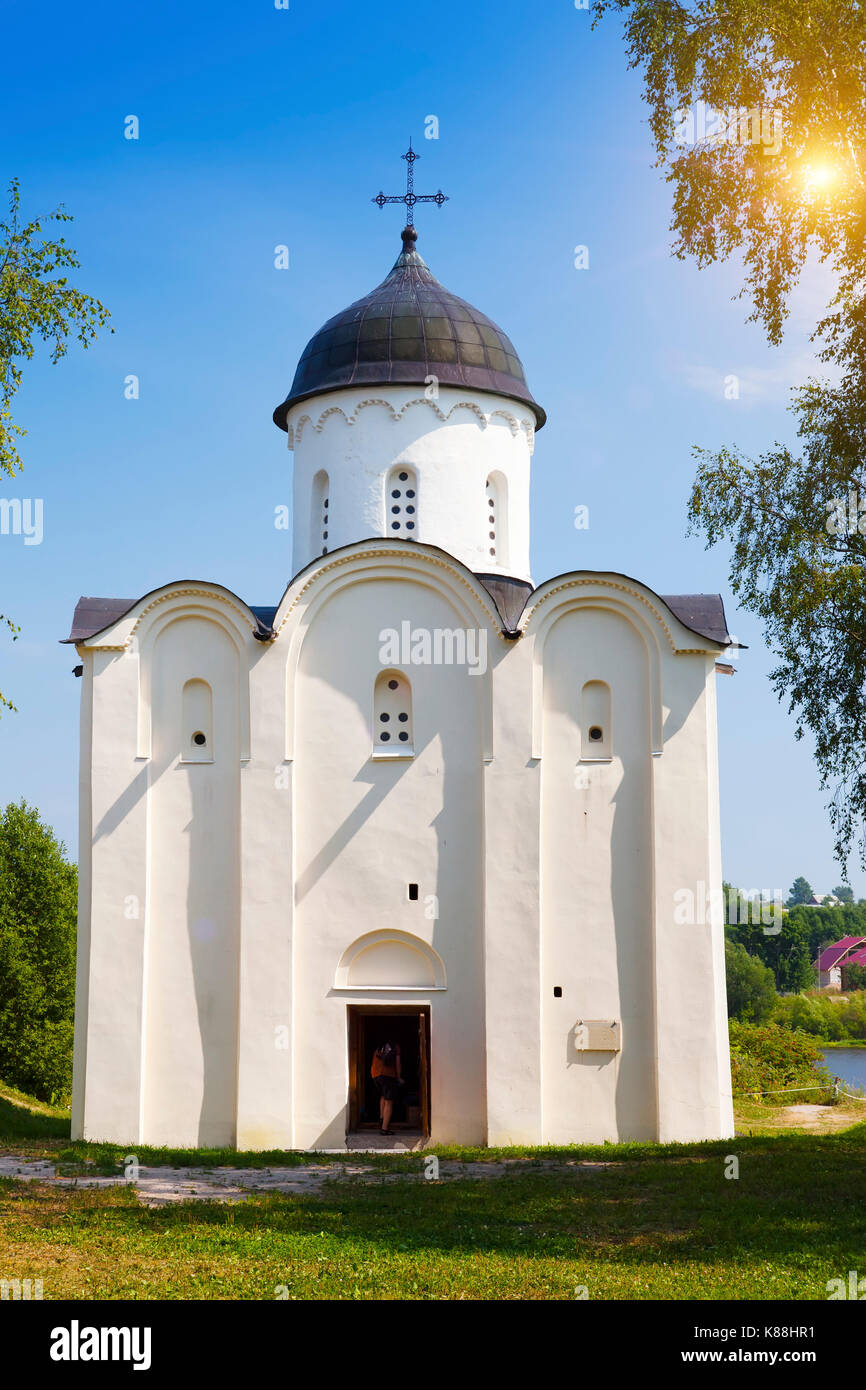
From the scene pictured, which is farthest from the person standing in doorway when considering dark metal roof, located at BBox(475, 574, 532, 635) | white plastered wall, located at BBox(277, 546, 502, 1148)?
dark metal roof, located at BBox(475, 574, 532, 635)

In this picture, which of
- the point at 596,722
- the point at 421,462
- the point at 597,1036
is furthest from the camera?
the point at 421,462

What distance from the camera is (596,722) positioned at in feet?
48.9

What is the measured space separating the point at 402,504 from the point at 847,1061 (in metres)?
35.2

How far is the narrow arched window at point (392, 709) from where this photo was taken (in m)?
15.1

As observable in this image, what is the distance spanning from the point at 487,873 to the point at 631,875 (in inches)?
63.0

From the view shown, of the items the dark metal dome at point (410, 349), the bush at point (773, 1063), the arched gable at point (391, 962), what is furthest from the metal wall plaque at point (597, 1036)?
the bush at point (773, 1063)

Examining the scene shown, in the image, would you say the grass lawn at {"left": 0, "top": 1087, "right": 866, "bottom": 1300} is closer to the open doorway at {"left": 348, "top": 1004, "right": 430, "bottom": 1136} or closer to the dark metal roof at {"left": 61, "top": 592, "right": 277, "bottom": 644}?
the open doorway at {"left": 348, "top": 1004, "right": 430, "bottom": 1136}

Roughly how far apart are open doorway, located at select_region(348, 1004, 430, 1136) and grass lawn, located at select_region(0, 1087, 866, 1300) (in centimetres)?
232

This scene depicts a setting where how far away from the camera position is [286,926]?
14.4 metres

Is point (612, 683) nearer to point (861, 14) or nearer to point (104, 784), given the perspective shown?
point (104, 784)

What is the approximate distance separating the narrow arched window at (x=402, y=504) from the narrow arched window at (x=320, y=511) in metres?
0.84

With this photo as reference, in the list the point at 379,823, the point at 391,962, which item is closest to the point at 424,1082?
the point at 391,962

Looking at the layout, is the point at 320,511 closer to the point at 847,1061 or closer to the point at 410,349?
the point at 410,349
